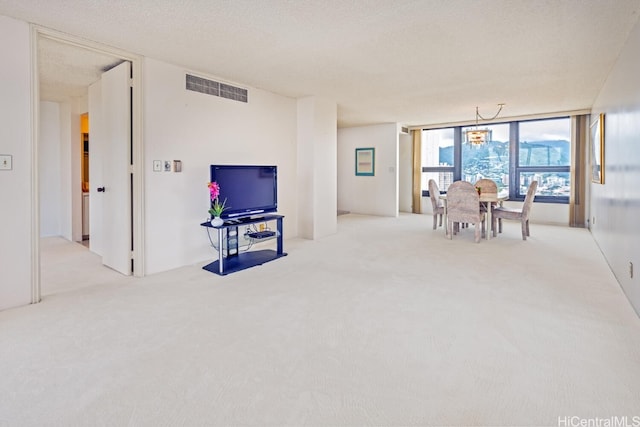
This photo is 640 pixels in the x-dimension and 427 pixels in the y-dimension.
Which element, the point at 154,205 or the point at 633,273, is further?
the point at 154,205

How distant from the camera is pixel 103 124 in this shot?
14.5 feet

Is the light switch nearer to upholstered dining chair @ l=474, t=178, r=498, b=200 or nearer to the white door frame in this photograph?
the white door frame

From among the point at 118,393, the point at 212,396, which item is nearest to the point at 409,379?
the point at 212,396

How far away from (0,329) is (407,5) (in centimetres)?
377

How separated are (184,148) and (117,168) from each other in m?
0.76

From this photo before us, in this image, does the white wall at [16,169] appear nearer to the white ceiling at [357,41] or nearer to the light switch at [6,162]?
the light switch at [6,162]

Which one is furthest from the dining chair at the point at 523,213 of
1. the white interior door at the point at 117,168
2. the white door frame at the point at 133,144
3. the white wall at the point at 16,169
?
the white wall at the point at 16,169

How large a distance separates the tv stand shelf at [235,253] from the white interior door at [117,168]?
0.85 metres

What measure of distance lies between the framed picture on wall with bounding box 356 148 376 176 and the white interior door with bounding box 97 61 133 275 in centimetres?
627

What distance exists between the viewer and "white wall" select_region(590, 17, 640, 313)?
9.53ft

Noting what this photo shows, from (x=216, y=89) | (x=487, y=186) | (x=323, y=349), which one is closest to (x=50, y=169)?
(x=216, y=89)

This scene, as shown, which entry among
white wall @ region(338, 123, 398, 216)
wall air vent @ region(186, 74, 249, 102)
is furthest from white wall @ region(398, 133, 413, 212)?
wall air vent @ region(186, 74, 249, 102)

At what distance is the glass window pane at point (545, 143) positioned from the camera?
296 inches

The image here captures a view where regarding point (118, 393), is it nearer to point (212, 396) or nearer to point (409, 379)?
point (212, 396)
